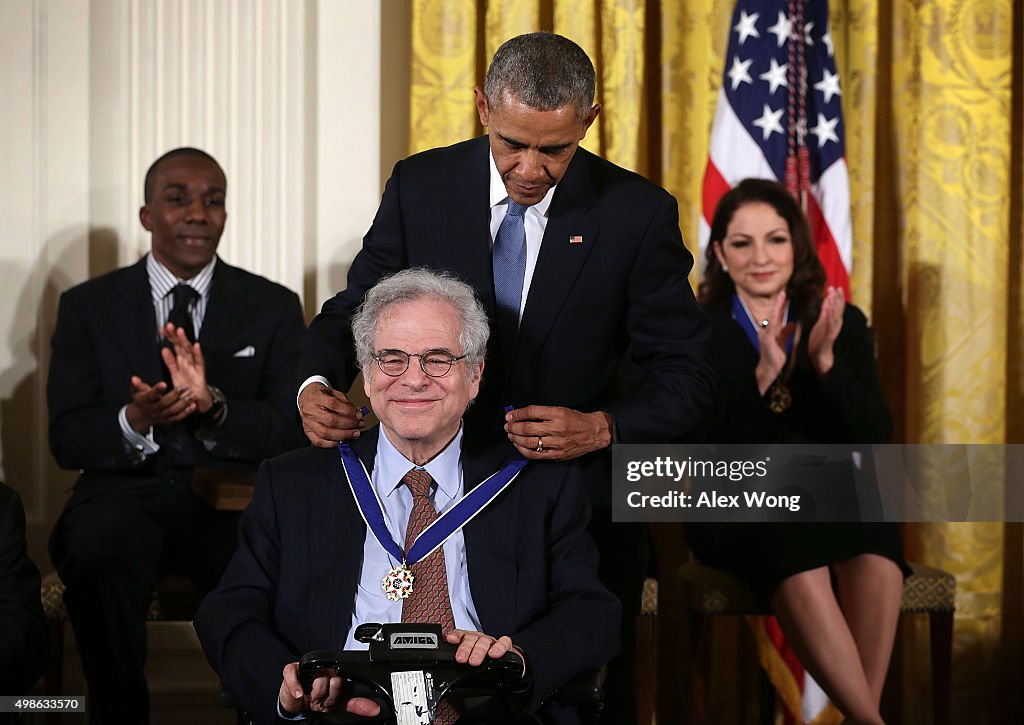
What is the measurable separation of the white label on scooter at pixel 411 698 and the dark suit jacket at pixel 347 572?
295mm

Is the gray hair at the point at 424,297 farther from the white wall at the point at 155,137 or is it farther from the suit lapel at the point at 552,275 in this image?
the white wall at the point at 155,137

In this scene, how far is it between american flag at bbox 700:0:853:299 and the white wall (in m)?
1.21

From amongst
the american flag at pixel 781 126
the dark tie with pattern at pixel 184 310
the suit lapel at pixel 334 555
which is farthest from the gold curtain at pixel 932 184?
the suit lapel at pixel 334 555

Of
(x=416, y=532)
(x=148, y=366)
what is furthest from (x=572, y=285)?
(x=148, y=366)

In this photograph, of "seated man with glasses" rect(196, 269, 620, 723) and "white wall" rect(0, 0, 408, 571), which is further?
"white wall" rect(0, 0, 408, 571)

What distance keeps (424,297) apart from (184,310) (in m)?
1.75

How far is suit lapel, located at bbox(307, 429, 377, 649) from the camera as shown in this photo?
2350mm

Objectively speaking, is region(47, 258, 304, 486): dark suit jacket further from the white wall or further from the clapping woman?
the clapping woman

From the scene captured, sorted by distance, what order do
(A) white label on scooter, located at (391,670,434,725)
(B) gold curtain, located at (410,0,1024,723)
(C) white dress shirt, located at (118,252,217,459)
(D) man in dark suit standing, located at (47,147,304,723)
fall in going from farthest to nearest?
(B) gold curtain, located at (410,0,1024,723)
(C) white dress shirt, located at (118,252,217,459)
(D) man in dark suit standing, located at (47,147,304,723)
(A) white label on scooter, located at (391,670,434,725)

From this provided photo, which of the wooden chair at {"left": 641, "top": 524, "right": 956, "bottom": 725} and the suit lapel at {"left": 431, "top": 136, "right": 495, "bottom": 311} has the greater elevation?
the suit lapel at {"left": 431, "top": 136, "right": 495, "bottom": 311}

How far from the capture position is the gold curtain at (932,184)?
4.57m

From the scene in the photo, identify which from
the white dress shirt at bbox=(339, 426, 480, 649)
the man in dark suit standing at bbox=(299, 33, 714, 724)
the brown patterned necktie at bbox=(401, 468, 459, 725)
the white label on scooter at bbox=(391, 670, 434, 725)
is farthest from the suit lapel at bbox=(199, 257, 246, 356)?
the white label on scooter at bbox=(391, 670, 434, 725)

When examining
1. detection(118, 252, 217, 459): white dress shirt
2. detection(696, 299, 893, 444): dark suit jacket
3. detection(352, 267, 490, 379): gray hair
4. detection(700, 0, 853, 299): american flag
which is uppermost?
detection(700, 0, 853, 299): american flag

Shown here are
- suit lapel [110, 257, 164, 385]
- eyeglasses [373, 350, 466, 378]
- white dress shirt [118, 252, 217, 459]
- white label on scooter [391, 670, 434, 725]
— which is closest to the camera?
white label on scooter [391, 670, 434, 725]
